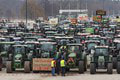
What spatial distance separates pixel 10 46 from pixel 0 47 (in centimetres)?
77

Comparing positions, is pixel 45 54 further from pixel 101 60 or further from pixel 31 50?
pixel 101 60

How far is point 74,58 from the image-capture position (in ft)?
102

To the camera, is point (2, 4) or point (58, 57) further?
point (2, 4)

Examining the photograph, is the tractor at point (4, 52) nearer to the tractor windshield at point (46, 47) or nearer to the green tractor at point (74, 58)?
the tractor windshield at point (46, 47)

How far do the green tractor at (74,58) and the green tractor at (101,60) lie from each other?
2.39ft

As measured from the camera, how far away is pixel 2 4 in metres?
195

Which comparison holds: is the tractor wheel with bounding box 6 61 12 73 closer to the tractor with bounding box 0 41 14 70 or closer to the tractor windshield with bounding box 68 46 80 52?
the tractor with bounding box 0 41 14 70

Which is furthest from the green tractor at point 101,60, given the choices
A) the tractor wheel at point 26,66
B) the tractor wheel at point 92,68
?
the tractor wheel at point 26,66

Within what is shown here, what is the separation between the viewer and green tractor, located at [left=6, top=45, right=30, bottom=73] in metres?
30.9

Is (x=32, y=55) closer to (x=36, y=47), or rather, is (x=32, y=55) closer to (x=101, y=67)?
(x=36, y=47)

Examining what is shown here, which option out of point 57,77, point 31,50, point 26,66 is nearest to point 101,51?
point 57,77

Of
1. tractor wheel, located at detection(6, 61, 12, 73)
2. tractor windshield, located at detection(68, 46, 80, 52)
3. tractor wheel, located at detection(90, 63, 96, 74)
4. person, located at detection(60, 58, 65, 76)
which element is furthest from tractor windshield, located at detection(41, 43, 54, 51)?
tractor wheel, located at detection(90, 63, 96, 74)

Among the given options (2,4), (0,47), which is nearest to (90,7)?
(2,4)

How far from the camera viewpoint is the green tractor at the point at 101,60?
3018 cm
